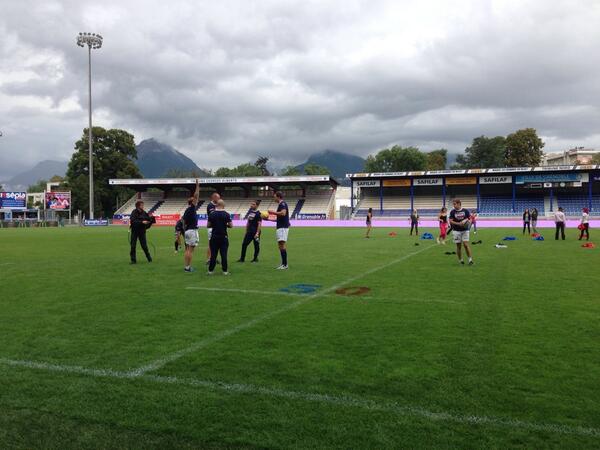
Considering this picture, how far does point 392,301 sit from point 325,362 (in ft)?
12.1

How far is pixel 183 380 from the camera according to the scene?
479 centimetres

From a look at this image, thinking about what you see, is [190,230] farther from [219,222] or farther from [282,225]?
[282,225]

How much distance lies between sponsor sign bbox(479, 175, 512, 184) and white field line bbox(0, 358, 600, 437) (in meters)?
63.0

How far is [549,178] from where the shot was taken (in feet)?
196

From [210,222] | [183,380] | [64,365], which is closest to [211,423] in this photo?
[183,380]

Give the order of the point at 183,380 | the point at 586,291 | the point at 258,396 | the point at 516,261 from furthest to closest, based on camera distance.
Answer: the point at 516,261 → the point at 586,291 → the point at 183,380 → the point at 258,396

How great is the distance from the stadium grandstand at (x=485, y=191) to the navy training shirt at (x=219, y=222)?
5033 centimetres

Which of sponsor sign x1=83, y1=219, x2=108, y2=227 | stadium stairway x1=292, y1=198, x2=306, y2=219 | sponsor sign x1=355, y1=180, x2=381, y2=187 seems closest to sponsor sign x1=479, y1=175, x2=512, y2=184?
sponsor sign x1=355, y1=180, x2=381, y2=187

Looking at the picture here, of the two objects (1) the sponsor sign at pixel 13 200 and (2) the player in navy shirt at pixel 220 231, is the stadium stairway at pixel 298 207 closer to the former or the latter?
(1) the sponsor sign at pixel 13 200

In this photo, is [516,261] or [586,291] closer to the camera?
[586,291]

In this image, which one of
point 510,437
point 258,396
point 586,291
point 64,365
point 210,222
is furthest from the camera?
point 210,222

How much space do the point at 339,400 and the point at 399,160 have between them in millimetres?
100845

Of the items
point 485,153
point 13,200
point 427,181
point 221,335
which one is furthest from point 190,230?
point 485,153

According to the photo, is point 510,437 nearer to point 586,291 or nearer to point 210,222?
point 586,291
